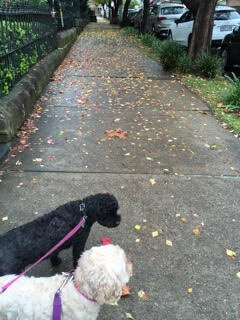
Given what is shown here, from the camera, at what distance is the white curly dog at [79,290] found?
6.15ft

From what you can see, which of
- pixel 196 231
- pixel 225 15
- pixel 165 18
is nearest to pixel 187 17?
pixel 225 15

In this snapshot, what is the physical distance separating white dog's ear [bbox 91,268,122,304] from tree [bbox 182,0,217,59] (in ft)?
33.0

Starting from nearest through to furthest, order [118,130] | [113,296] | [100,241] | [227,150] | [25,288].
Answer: [113,296]
[25,288]
[100,241]
[227,150]
[118,130]

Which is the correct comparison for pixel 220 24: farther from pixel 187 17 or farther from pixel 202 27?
pixel 202 27

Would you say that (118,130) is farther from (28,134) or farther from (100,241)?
(100,241)

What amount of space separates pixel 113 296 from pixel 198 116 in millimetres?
5652

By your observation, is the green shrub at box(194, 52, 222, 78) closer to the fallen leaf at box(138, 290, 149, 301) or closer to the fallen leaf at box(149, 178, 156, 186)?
the fallen leaf at box(149, 178, 156, 186)

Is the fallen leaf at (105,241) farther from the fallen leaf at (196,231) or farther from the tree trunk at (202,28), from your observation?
the tree trunk at (202,28)

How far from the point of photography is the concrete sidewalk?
2994mm

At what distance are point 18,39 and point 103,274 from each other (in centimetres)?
580

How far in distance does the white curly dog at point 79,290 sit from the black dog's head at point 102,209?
0.66 metres

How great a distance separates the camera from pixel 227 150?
18.2 ft

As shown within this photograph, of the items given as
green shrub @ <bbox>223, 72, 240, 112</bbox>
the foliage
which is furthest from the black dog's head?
green shrub @ <bbox>223, 72, 240, 112</bbox>

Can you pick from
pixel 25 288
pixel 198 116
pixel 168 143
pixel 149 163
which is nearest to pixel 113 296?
pixel 25 288
